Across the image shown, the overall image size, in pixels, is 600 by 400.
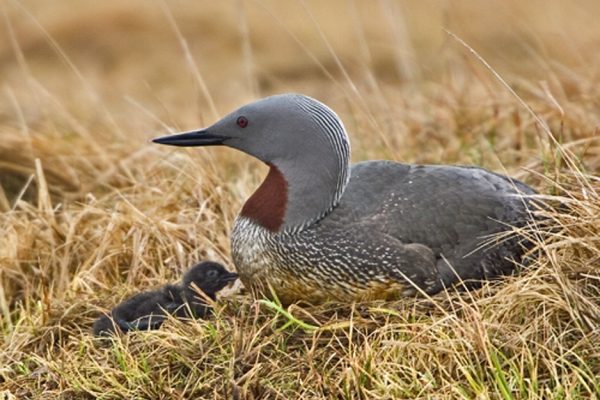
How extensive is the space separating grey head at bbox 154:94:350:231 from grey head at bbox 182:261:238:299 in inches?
10.2

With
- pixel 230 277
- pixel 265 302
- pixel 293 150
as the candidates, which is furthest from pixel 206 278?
pixel 293 150

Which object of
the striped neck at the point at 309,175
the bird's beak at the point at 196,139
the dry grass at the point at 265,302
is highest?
the bird's beak at the point at 196,139

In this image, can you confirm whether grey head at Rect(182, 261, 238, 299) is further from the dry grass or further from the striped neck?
the striped neck

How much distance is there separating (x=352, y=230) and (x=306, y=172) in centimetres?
29

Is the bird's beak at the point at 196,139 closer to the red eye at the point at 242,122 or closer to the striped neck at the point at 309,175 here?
the red eye at the point at 242,122

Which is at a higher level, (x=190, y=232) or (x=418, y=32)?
(x=190, y=232)

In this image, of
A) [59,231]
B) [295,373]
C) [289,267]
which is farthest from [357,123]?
[295,373]

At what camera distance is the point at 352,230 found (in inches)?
185

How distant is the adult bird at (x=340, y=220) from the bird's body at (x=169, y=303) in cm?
11

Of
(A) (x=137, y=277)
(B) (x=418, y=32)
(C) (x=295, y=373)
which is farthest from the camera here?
(B) (x=418, y=32)

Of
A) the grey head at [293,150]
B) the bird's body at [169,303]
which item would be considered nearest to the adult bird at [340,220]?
the grey head at [293,150]

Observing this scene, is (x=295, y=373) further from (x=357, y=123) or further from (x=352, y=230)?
(x=357, y=123)

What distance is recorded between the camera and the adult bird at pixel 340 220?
4.62 m

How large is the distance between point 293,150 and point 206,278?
23.4 inches
